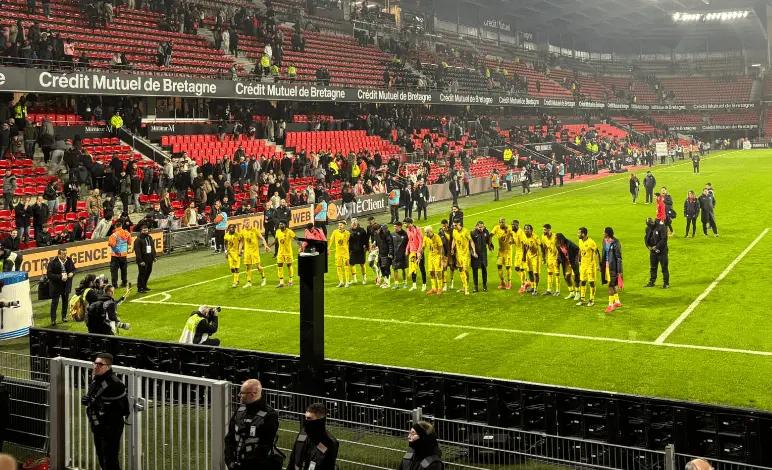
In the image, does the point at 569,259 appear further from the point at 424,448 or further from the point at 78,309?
the point at 424,448

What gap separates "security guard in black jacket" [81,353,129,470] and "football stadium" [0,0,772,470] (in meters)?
0.02

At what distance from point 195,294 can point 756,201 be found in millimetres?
28865

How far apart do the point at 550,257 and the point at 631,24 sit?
87.0 metres

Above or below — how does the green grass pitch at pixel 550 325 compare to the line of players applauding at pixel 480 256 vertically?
below

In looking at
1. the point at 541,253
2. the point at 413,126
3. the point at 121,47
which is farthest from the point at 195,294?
the point at 413,126

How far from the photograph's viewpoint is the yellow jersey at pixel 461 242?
2095 cm

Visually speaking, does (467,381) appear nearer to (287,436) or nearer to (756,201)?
(287,436)

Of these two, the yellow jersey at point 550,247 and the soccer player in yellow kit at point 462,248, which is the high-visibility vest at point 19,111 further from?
the yellow jersey at point 550,247

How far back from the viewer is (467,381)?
35.7ft

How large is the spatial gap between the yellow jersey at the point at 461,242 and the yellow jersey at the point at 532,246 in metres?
1.41

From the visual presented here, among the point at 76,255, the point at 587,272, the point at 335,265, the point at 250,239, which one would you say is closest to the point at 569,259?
the point at 587,272

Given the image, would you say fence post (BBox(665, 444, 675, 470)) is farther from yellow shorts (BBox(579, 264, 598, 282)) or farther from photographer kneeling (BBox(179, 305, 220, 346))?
yellow shorts (BBox(579, 264, 598, 282))

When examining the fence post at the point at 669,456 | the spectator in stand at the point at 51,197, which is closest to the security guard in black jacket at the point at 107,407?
the fence post at the point at 669,456

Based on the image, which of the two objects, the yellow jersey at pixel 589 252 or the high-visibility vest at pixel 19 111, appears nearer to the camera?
the yellow jersey at pixel 589 252
